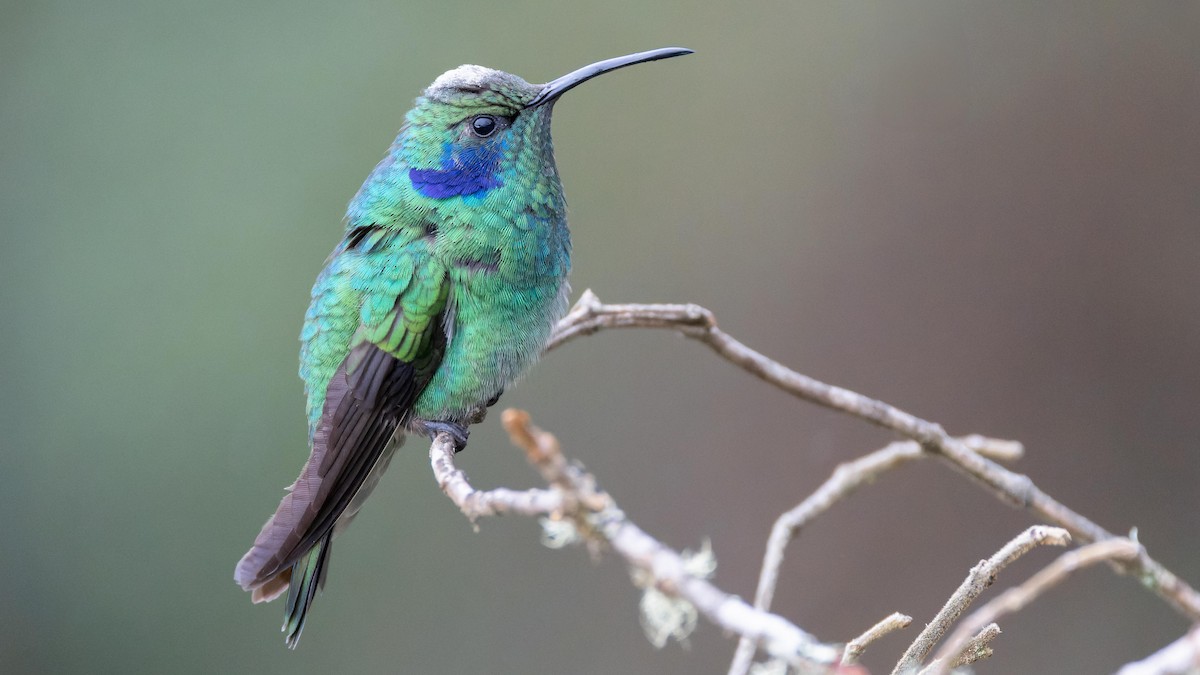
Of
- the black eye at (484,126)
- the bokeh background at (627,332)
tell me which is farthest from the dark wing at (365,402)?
the bokeh background at (627,332)

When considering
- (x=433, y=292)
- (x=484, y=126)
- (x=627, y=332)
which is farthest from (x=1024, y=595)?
(x=627, y=332)

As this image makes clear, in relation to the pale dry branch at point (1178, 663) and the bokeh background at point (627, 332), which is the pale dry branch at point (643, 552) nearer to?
the pale dry branch at point (1178, 663)

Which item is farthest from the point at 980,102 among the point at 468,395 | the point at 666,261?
the point at 468,395

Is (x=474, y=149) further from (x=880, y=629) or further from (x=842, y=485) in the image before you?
(x=880, y=629)

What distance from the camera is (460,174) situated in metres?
2.87

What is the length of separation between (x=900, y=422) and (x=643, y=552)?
957 millimetres

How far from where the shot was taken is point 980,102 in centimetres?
520

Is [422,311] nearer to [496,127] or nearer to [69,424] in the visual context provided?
[496,127]

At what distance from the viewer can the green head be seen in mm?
2848

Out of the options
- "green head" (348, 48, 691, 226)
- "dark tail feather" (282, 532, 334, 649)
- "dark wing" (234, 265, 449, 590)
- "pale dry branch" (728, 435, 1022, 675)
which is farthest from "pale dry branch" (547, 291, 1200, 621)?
"dark tail feather" (282, 532, 334, 649)

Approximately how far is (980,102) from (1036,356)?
4.09 ft

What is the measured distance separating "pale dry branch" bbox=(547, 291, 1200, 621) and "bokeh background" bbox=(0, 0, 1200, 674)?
2.32 metres

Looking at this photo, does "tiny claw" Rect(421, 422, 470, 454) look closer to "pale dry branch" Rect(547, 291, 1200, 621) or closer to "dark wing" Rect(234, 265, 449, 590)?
"dark wing" Rect(234, 265, 449, 590)

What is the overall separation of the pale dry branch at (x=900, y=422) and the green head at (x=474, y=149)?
1.50ft
